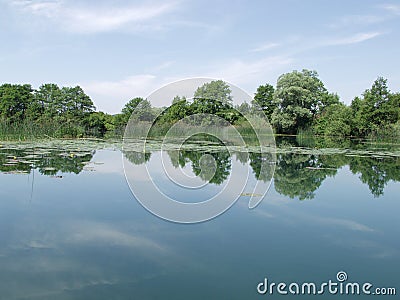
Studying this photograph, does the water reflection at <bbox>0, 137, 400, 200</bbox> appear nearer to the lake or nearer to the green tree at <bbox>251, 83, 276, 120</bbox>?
the lake

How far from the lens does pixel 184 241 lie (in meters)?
2.99

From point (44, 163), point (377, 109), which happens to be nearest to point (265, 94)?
point (377, 109)

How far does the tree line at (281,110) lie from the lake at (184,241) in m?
11.1

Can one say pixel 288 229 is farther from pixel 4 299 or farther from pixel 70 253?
pixel 4 299

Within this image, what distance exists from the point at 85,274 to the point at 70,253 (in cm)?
42

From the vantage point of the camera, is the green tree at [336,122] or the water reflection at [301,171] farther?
the green tree at [336,122]

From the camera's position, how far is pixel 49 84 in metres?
29.4

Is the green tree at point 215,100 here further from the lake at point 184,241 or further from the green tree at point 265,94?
the green tree at point 265,94

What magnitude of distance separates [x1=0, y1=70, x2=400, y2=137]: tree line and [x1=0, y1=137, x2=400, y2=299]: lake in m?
11.1

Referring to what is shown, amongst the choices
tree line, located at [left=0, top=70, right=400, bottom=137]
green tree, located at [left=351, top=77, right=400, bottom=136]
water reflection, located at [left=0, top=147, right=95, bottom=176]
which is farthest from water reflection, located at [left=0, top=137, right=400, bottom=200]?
green tree, located at [left=351, top=77, right=400, bottom=136]

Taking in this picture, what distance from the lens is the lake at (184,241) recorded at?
220cm

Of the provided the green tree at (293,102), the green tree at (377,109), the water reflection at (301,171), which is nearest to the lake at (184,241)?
the water reflection at (301,171)

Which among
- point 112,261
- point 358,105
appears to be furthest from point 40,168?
point 358,105

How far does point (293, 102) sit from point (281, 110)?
3.39 ft
